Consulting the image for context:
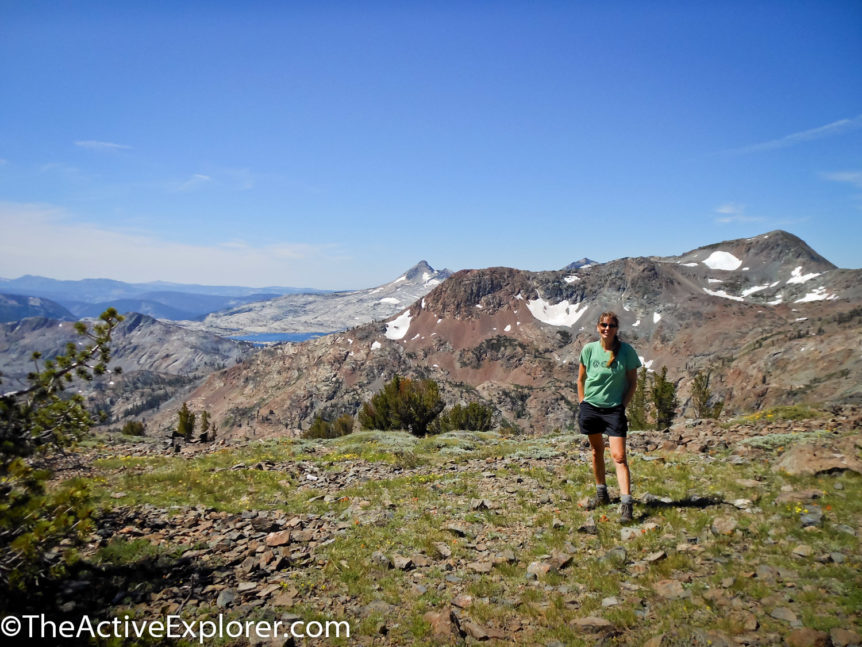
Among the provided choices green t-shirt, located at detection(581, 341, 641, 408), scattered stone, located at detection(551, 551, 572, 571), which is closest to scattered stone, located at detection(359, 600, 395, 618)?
scattered stone, located at detection(551, 551, 572, 571)

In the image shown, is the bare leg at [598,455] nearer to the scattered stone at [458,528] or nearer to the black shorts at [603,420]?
the black shorts at [603,420]

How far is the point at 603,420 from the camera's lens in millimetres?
9398

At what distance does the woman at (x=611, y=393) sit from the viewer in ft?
29.5

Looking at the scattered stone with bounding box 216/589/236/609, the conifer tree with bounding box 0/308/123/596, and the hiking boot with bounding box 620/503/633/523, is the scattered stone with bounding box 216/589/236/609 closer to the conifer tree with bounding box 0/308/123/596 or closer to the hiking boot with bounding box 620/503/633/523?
the conifer tree with bounding box 0/308/123/596

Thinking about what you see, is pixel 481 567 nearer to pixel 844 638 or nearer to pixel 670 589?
pixel 670 589

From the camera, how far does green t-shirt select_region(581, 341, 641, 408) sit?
9.23 m

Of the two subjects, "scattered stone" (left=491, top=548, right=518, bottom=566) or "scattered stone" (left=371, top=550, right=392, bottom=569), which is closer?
"scattered stone" (left=491, top=548, right=518, bottom=566)

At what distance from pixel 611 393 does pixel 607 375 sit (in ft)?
1.28

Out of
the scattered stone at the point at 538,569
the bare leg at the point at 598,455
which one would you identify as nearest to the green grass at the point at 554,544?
the scattered stone at the point at 538,569

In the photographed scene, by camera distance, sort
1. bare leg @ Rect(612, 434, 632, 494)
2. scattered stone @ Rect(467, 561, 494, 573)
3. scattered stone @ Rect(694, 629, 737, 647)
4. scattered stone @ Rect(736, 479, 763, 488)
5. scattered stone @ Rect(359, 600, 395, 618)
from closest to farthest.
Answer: scattered stone @ Rect(694, 629, 737, 647), scattered stone @ Rect(359, 600, 395, 618), scattered stone @ Rect(467, 561, 494, 573), bare leg @ Rect(612, 434, 632, 494), scattered stone @ Rect(736, 479, 763, 488)

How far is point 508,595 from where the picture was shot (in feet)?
22.8

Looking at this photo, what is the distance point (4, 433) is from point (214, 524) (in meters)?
5.00

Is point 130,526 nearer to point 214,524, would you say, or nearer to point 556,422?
point 214,524

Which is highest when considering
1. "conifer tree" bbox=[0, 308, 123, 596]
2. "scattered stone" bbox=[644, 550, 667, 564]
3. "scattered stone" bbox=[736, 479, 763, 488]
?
"conifer tree" bbox=[0, 308, 123, 596]
